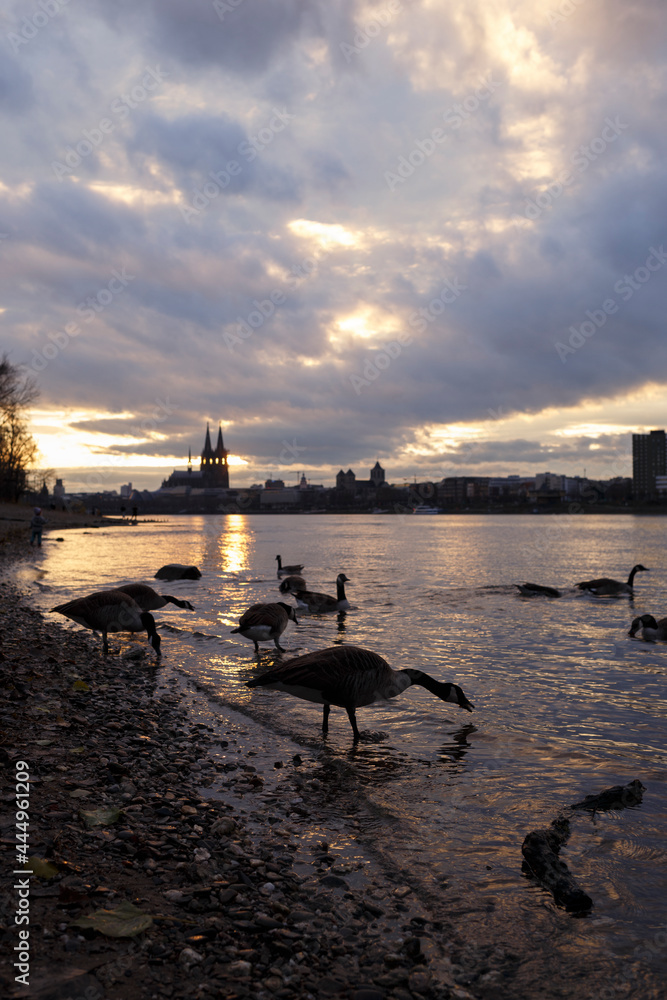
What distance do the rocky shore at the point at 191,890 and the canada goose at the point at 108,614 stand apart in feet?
16.9

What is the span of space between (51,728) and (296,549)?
51.8 meters

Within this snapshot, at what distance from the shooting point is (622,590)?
26031 mm

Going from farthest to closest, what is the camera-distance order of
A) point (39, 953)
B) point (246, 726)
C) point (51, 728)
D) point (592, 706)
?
point (592, 706) < point (246, 726) < point (51, 728) < point (39, 953)

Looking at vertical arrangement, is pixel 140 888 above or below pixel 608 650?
above

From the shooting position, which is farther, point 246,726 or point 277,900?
point 246,726

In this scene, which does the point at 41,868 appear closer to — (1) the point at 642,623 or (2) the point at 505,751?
(2) the point at 505,751

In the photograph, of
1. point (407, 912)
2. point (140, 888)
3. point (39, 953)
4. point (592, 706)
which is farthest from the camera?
point (592, 706)

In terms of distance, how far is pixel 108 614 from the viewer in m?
13.2

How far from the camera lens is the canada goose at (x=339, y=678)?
26.6ft

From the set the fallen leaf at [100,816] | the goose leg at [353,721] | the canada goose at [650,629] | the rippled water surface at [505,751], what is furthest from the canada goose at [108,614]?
the canada goose at [650,629]

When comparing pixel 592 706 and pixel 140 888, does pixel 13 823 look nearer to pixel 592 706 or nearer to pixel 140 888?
pixel 140 888

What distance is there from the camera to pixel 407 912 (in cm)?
481

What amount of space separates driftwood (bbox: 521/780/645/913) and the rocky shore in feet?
3.13

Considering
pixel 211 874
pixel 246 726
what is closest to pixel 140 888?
pixel 211 874
